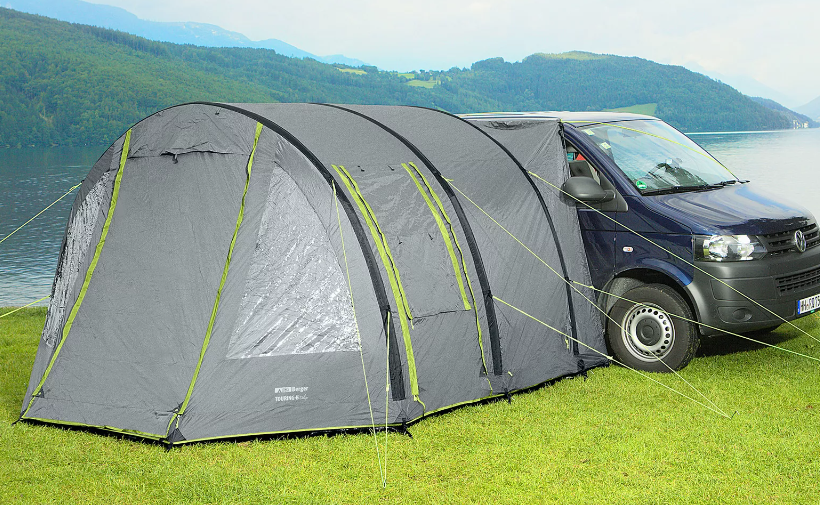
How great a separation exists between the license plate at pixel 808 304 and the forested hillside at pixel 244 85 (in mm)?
103545

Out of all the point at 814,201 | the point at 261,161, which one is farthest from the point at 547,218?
the point at 814,201

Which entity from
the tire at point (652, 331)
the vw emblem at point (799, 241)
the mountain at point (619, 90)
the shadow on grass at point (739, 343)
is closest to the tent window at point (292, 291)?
the tire at point (652, 331)

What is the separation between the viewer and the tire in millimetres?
7352

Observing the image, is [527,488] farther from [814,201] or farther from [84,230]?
[814,201]

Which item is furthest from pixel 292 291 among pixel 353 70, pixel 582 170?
pixel 353 70

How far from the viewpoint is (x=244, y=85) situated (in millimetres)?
126438

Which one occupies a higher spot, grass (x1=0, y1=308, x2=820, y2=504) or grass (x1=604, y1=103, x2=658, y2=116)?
grass (x1=604, y1=103, x2=658, y2=116)

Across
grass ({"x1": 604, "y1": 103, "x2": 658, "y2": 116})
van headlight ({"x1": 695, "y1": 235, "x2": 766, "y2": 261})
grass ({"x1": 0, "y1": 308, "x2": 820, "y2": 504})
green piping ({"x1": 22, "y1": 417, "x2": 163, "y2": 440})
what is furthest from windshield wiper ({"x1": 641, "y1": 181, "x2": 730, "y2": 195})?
grass ({"x1": 604, "y1": 103, "x2": 658, "y2": 116})

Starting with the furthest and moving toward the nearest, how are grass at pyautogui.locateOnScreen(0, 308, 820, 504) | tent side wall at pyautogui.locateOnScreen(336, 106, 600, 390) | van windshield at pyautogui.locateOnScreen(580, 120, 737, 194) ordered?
van windshield at pyautogui.locateOnScreen(580, 120, 737, 194)
tent side wall at pyautogui.locateOnScreen(336, 106, 600, 390)
grass at pyautogui.locateOnScreen(0, 308, 820, 504)

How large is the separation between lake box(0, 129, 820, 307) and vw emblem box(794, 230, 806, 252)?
4.10 m

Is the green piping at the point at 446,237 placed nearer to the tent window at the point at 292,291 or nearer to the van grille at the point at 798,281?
the tent window at the point at 292,291

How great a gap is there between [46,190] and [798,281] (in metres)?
53.7

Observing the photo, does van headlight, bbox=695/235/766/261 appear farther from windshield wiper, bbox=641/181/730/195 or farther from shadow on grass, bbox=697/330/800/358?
shadow on grass, bbox=697/330/800/358

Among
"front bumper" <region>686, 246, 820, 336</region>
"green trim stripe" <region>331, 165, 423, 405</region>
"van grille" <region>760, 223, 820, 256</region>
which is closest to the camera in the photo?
"green trim stripe" <region>331, 165, 423, 405</region>
